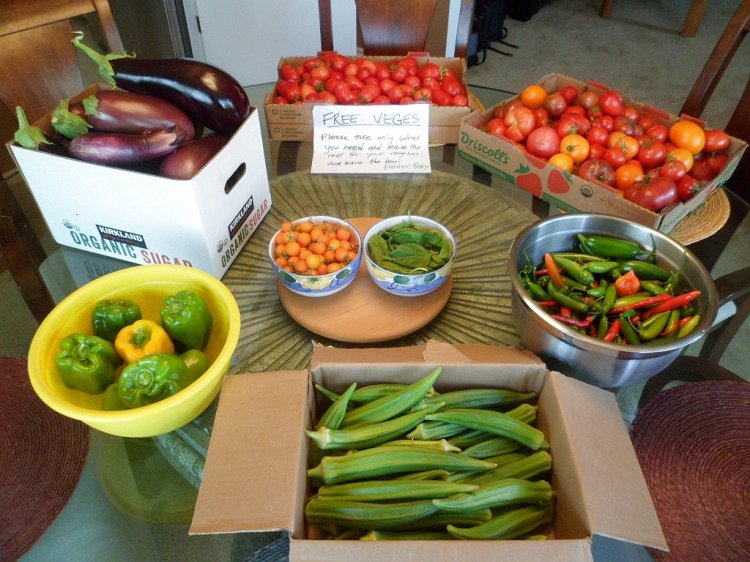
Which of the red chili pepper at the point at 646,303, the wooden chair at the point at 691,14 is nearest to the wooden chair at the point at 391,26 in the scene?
the red chili pepper at the point at 646,303

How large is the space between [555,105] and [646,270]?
2.32ft

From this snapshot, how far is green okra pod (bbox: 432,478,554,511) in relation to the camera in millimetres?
712

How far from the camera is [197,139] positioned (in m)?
1.00

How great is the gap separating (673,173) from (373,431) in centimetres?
94

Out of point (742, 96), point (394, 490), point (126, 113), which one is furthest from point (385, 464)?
point (742, 96)

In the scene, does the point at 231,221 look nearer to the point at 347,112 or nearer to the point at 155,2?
the point at 347,112

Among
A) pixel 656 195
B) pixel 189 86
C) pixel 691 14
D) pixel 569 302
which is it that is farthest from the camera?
pixel 691 14

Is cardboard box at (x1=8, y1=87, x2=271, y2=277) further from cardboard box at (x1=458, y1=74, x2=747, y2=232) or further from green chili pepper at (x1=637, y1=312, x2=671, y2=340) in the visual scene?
green chili pepper at (x1=637, y1=312, x2=671, y2=340)

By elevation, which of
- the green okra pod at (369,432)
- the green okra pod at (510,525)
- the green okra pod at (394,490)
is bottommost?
the green okra pod at (510,525)

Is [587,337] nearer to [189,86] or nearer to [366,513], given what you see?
[366,513]

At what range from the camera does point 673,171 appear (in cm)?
126

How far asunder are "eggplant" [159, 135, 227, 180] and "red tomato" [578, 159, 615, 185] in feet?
2.65

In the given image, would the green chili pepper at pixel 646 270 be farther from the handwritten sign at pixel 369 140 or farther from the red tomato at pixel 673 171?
the handwritten sign at pixel 369 140

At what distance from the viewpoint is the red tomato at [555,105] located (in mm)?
1504
